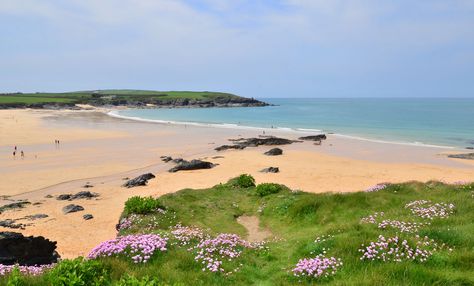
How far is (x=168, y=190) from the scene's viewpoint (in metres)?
28.7

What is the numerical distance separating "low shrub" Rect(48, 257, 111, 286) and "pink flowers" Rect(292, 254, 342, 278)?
4.14m

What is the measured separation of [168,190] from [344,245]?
68.4ft

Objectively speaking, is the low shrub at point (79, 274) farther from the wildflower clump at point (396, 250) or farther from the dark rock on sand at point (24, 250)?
the dark rock on sand at point (24, 250)

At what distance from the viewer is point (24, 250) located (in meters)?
13.7

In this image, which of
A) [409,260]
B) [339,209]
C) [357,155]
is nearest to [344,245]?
[409,260]

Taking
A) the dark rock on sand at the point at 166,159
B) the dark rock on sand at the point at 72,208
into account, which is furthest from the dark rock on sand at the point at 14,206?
the dark rock on sand at the point at 166,159

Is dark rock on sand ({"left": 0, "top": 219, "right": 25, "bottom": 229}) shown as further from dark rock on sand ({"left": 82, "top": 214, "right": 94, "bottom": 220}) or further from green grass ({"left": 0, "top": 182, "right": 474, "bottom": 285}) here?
green grass ({"left": 0, "top": 182, "right": 474, "bottom": 285})

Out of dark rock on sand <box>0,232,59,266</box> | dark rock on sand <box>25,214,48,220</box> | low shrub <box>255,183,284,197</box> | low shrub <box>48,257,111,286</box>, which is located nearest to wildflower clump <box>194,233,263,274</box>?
low shrub <box>48,257,111,286</box>

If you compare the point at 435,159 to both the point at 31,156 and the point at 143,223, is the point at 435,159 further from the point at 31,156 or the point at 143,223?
the point at 31,156

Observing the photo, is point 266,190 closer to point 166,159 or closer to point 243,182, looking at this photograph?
point 243,182

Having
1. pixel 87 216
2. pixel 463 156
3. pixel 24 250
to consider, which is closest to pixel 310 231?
pixel 24 250

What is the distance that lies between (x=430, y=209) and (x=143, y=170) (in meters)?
29.6

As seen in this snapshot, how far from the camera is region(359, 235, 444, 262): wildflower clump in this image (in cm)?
877

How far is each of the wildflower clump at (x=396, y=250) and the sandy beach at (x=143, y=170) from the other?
12751 mm
